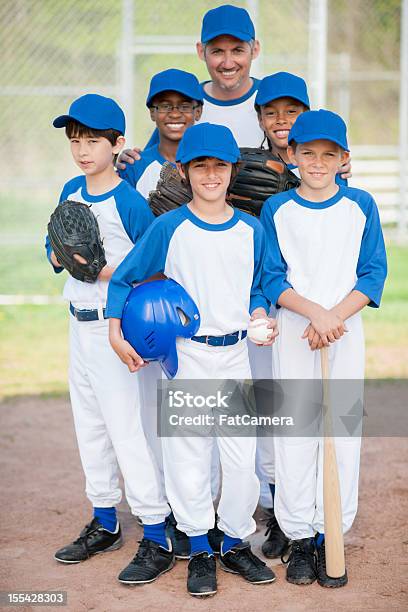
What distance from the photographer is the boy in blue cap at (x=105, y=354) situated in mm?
3570

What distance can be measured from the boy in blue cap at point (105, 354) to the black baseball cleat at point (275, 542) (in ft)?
1.34

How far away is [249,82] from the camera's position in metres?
4.20

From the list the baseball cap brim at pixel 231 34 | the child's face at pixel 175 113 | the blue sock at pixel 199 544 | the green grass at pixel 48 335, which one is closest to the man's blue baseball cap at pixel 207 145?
the child's face at pixel 175 113

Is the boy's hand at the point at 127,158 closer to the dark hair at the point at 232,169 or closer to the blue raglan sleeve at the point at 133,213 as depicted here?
the blue raglan sleeve at the point at 133,213

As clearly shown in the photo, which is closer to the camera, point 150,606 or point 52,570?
point 150,606

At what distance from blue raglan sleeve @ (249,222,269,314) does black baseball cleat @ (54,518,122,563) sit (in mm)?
1187

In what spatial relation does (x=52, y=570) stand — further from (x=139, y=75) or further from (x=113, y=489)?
(x=139, y=75)

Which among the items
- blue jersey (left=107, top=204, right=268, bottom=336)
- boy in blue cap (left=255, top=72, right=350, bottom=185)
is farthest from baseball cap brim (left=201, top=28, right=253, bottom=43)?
blue jersey (left=107, top=204, right=268, bottom=336)

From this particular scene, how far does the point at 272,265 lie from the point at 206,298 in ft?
0.98

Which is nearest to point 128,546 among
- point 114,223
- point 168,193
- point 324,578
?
point 324,578

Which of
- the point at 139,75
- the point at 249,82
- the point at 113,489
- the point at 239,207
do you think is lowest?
the point at 113,489

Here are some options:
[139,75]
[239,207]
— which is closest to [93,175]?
[239,207]

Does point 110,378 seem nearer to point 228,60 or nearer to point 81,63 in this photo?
point 228,60

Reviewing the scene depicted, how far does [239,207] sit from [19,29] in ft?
34.1
